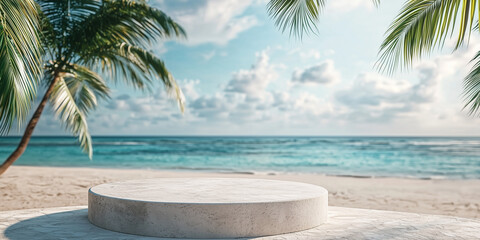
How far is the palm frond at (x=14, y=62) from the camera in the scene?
3.36 metres

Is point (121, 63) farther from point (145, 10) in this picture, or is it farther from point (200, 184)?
point (200, 184)

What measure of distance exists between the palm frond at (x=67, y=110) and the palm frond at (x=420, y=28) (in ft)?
17.3

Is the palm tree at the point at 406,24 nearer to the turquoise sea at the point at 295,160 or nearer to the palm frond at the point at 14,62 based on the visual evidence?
the palm frond at the point at 14,62

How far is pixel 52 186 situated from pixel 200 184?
7.91 metres

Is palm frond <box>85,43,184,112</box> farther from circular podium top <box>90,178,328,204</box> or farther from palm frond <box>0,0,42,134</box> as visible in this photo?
palm frond <box>0,0,42,134</box>

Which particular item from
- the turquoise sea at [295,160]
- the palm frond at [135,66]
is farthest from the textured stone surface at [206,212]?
the turquoise sea at [295,160]

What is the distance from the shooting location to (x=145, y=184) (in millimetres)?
5676

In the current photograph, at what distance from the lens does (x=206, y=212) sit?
4.11 m

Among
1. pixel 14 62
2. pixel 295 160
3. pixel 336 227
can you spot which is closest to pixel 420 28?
pixel 336 227

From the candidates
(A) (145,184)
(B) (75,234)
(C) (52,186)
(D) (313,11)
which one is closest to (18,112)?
(B) (75,234)

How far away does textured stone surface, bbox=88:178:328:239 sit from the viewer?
4.11 m

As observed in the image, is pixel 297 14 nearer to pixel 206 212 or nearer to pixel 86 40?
pixel 206 212

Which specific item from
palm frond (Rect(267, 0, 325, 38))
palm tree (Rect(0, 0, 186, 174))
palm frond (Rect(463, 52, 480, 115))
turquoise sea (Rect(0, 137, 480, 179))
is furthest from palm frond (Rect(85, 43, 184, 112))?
turquoise sea (Rect(0, 137, 480, 179))

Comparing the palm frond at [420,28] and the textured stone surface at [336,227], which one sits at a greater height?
the palm frond at [420,28]
